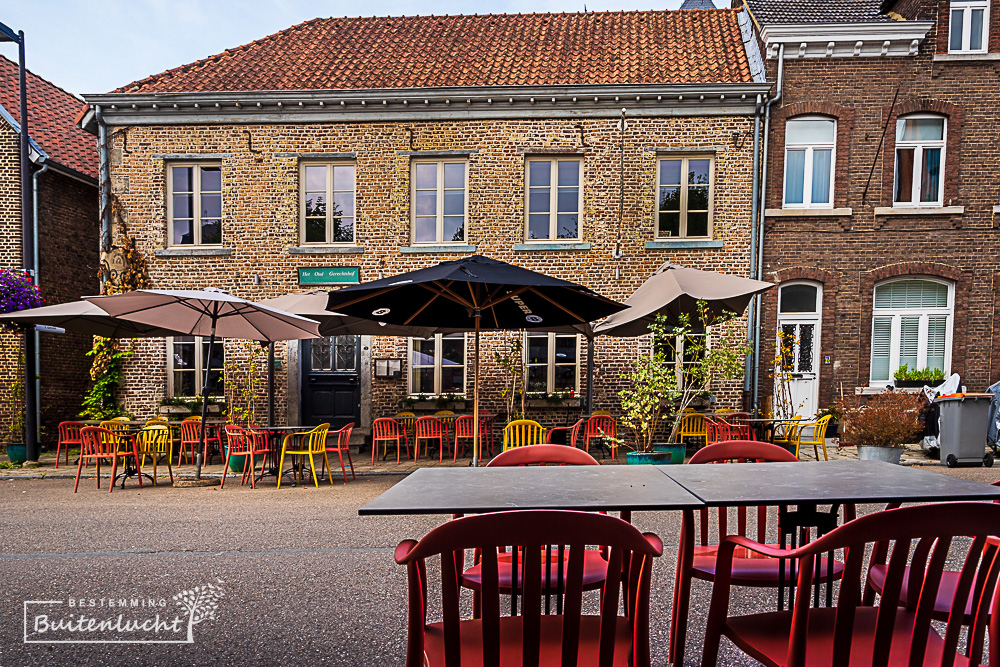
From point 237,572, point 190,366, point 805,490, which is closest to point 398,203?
point 190,366

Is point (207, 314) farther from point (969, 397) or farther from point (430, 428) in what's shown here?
point (969, 397)

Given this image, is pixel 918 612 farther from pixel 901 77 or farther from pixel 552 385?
pixel 901 77

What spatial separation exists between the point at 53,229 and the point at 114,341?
9.00 ft

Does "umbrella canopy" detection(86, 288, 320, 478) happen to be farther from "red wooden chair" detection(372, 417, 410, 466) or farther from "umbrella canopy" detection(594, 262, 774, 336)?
"umbrella canopy" detection(594, 262, 774, 336)

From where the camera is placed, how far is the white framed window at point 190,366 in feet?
38.7

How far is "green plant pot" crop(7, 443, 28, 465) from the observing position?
9.88 metres

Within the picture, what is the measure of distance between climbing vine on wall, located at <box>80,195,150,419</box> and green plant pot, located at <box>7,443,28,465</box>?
1.43 m

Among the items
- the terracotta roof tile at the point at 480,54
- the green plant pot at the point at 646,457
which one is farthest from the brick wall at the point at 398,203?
the green plant pot at the point at 646,457

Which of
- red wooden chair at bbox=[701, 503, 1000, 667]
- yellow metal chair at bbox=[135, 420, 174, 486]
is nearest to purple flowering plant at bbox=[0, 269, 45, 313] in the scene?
yellow metal chair at bbox=[135, 420, 174, 486]

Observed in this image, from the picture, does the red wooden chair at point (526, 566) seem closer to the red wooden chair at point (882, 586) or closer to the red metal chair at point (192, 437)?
the red wooden chair at point (882, 586)

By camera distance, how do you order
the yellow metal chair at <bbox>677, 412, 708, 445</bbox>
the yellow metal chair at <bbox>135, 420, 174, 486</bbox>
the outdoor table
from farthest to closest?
the yellow metal chair at <bbox>677, 412, 708, 445</bbox>
the yellow metal chair at <bbox>135, 420, 174, 486</bbox>
the outdoor table

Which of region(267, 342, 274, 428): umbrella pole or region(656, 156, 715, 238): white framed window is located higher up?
region(656, 156, 715, 238): white framed window

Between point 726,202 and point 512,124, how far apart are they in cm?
447

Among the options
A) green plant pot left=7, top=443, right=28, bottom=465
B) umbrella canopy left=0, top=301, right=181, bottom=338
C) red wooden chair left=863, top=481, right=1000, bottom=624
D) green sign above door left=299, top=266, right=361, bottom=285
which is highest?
green sign above door left=299, top=266, right=361, bottom=285
